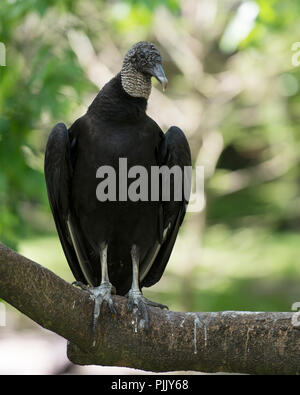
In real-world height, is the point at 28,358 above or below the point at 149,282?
above

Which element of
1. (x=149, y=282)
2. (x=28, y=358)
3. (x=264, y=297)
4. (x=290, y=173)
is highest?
(x=290, y=173)

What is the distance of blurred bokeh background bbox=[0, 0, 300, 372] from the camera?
403 centimetres

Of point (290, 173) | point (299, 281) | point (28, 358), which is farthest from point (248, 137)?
point (28, 358)

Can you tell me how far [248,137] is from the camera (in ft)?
25.9

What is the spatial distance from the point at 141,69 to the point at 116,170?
705 millimetres

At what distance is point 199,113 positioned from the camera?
6.47 meters

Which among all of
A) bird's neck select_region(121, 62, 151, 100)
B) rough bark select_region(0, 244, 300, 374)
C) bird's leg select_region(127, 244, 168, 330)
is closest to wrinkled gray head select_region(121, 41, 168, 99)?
bird's neck select_region(121, 62, 151, 100)

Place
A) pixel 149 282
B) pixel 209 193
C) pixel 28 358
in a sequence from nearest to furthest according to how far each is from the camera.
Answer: pixel 149 282
pixel 209 193
pixel 28 358

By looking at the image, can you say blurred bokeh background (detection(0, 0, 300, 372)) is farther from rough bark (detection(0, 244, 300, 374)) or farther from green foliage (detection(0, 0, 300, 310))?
rough bark (detection(0, 244, 300, 374))

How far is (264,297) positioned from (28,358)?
316 cm

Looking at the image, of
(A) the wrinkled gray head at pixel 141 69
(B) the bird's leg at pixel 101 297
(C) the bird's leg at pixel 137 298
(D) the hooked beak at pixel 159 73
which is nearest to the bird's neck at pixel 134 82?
(A) the wrinkled gray head at pixel 141 69

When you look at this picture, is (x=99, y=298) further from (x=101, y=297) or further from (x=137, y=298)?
(x=137, y=298)

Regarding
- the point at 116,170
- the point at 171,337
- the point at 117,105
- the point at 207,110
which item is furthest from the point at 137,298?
the point at 207,110

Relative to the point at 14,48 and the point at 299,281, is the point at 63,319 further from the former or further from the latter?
the point at 299,281
